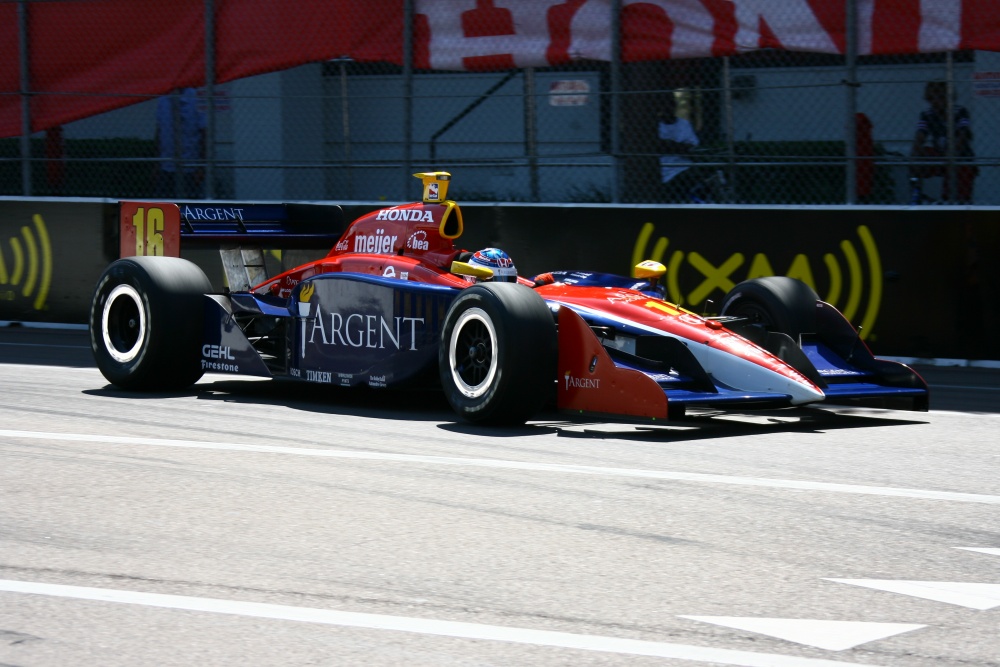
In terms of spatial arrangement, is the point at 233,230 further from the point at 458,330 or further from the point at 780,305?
the point at 780,305

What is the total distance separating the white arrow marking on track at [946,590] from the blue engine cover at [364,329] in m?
3.96

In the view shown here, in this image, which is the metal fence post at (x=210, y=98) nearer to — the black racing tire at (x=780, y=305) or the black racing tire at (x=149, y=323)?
the black racing tire at (x=149, y=323)

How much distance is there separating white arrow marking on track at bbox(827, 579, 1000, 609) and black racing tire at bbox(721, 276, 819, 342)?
394 centimetres

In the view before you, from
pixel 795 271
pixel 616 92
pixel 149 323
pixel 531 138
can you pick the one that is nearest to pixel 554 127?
pixel 531 138

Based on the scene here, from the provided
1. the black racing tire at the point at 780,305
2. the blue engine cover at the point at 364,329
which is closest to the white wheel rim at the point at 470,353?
the blue engine cover at the point at 364,329

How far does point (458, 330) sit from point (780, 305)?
6.37ft

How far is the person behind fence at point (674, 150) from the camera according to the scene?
12.6 m

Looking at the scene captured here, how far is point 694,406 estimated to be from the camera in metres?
6.84

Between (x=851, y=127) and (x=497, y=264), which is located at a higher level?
(x=851, y=127)

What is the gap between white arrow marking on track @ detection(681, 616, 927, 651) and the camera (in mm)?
3690

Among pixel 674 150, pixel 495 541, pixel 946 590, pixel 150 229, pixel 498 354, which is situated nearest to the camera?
pixel 946 590

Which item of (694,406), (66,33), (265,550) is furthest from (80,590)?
(66,33)

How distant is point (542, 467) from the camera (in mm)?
6207

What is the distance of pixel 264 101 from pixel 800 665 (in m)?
14.0
